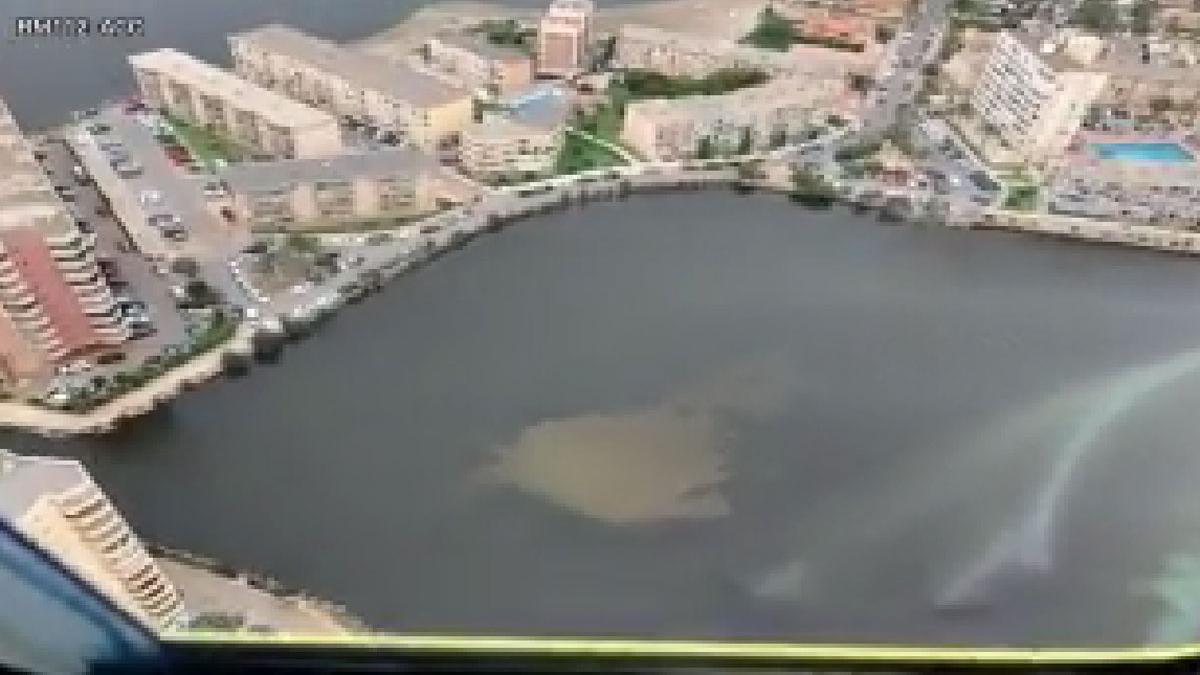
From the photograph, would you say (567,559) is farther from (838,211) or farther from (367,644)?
(838,211)

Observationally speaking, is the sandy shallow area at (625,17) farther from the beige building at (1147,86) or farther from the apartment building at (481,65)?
the beige building at (1147,86)

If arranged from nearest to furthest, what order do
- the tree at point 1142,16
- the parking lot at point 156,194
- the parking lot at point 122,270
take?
the parking lot at point 122,270 → the parking lot at point 156,194 → the tree at point 1142,16

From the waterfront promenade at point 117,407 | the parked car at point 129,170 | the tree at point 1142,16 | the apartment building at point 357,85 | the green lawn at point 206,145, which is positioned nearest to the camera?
the waterfront promenade at point 117,407

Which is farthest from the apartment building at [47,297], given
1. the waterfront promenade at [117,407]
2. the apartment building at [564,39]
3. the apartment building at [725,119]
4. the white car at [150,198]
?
the apartment building at [564,39]

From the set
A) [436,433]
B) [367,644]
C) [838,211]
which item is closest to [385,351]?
[436,433]

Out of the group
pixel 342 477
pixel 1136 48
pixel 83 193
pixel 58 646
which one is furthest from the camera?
pixel 1136 48

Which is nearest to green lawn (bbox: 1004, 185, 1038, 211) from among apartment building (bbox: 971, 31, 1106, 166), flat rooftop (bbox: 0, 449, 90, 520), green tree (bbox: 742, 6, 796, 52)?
apartment building (bbox: 971, 31, 1106, 166)

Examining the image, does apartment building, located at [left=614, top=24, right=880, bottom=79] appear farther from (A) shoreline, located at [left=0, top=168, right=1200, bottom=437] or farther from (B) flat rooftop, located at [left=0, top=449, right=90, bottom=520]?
(B) flat rooftop, located at [left=0, top=449, right=90, bottom=520]
